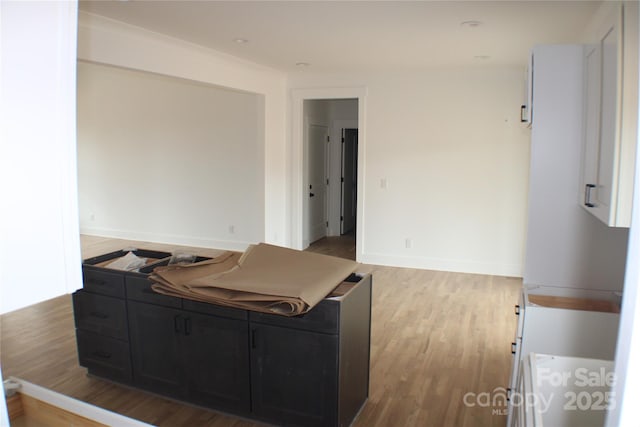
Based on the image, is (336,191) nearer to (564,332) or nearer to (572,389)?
(564,332)

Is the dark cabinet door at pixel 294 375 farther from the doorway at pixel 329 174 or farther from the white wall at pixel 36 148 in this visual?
the doorway at pixel 329 174

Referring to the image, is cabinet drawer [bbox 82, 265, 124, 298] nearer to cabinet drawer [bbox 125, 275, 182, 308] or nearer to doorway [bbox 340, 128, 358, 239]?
cabinet drawer [bbox 125, 275, 182, 308]

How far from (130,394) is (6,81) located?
2.73 metres

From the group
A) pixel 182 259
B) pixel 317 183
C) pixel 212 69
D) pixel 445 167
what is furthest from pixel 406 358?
pixel 317 183

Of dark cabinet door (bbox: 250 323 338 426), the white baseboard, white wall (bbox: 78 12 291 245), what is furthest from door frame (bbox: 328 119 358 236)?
dark cabinet door (bbox: 250 323 338 426)

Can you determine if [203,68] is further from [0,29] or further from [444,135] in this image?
[0,29]

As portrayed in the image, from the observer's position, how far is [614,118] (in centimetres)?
177

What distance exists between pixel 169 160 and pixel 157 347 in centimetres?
499

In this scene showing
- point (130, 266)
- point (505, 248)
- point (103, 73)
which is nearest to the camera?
point (130, 266)

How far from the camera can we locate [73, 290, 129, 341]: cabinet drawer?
2883 millimetres

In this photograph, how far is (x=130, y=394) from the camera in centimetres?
297

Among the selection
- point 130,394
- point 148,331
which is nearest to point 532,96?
point 148,331

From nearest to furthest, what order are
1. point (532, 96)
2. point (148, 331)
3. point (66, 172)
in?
point (66, 172) < point (532, 96) < point (148, 331)

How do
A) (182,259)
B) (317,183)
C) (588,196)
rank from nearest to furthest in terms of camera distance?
(588,196)
(182,259)
(317,183)
